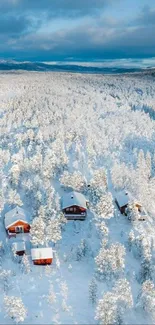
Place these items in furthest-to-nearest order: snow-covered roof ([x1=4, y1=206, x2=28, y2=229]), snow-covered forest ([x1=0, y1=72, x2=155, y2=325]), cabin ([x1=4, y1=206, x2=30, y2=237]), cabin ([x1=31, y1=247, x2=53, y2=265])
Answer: snow-covered roof ([x1=4, y1=206, x2=28, y2=229]) < cabin ([x1=4, y1=206, x2=30, y2=237]) < cabin ([x1=31, y1=247, x2=53, y2=265]) < snow-covered forest ([x1=0, y1=72, x2=155, y2=325])

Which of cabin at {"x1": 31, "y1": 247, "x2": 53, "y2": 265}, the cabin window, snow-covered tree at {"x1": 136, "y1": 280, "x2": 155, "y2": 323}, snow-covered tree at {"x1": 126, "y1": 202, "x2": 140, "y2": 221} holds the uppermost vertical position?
snow-covered tree at {"x1": 126, "y1": 202, "x2": 140, "y2": 221}

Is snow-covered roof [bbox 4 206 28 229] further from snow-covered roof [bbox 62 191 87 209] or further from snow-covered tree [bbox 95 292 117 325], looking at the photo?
snow-covered tree [bbox 95 292 117 325]

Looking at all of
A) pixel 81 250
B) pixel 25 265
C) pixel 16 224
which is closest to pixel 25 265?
pixel 25 265

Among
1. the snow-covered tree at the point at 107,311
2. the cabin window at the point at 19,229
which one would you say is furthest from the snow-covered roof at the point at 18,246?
the snow-covered tree at the point at 107,311

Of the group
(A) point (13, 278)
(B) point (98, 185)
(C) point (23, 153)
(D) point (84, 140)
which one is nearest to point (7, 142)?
(C) point (23, 153)

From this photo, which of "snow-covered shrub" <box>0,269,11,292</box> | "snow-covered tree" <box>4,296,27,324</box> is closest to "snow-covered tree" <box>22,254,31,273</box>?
"snow-covered shrub" <box>0,269,11,292</box>

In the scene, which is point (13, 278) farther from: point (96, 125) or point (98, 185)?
point (96, 125)
